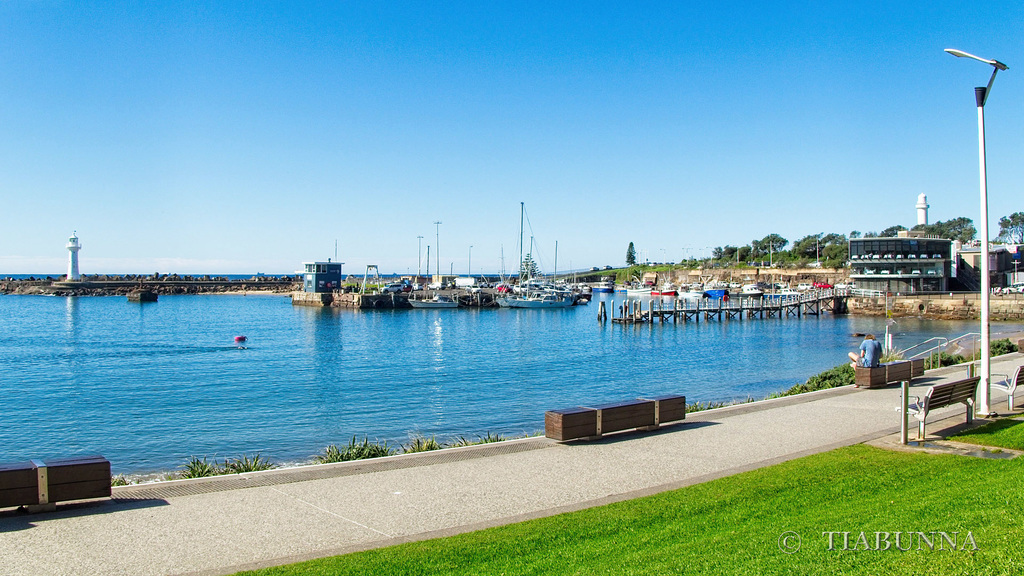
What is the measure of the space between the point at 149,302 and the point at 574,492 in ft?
441

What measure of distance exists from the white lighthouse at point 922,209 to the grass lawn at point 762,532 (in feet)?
463

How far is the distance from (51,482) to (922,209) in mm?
149128

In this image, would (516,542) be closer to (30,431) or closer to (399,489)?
(399,489)

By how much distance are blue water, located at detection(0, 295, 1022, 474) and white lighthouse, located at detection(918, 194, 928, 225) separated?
7091cm

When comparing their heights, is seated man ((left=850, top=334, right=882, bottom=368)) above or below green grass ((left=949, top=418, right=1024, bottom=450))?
above

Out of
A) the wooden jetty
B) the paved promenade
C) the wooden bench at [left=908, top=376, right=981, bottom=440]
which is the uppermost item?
the wooden bench at [left=908, top=376, right=981, bottom=440]

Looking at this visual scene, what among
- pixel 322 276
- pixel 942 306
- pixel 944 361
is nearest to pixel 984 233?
pixel 944 361

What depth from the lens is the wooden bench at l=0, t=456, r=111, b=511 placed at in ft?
29.4

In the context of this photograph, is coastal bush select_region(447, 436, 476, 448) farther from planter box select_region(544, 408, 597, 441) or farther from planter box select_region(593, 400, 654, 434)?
planter box select_region(593, 400, 654, 434)

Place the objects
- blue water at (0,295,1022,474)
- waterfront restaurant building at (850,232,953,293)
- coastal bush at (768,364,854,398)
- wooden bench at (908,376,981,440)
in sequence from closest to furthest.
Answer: wooden bench at (908,376,981,440) → coastal bush at (768,364,854,398) → blue water at (0,295,1022,474) → waterfront restaurant building at (850,232,953,293)

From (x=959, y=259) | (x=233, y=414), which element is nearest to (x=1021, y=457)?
(x=233, y=414)

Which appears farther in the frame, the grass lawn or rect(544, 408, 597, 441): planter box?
rect(544, 408, 597, 441): planter box

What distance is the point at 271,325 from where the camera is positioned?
258 feet

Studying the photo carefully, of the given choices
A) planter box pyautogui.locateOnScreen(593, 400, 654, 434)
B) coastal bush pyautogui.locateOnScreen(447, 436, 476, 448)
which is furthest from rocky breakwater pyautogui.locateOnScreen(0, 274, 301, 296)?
planter box pyautogui.locateOnScreen(593, 400, 654, 434)
